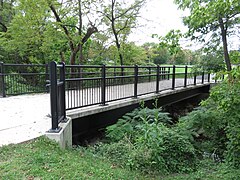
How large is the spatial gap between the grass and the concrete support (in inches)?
3.8

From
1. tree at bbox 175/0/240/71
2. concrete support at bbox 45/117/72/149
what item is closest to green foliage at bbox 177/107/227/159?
tree at bbox 175/0/240/71

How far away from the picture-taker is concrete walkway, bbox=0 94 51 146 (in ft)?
10.3

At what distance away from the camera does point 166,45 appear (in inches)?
166

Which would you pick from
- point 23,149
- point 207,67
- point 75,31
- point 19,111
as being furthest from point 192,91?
point 23,149

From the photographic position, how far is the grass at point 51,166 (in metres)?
2.31

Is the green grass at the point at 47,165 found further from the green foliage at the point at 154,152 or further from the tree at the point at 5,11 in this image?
the tree at the point at 5,11

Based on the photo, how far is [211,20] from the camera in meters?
3.82

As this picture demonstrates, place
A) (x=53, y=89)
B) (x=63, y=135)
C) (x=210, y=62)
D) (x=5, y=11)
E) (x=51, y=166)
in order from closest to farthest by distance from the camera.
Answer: (x=51, y=166) < (x=53, y=89) < (x=63, y=135) < (x=210, y=62) < (x=5, y=11)

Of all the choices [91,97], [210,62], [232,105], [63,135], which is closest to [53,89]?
[63,135]

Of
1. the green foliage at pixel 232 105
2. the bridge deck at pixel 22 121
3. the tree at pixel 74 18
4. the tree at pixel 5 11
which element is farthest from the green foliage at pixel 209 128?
the tree at pixel 5 11

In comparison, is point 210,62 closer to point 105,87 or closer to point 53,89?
point 105,87

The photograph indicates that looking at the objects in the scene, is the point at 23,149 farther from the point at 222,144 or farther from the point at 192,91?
the point at 192,91

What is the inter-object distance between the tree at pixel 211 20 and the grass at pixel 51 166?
2750 mm

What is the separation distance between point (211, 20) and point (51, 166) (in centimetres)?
373
